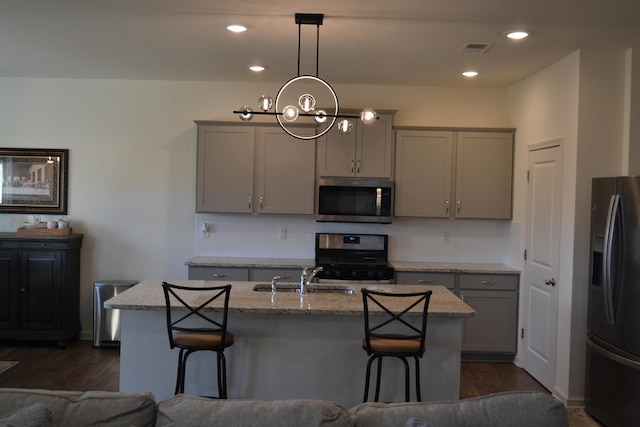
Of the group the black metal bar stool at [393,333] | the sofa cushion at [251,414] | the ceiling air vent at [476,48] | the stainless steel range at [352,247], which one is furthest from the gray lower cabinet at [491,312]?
the sofa cushion at [251,414]

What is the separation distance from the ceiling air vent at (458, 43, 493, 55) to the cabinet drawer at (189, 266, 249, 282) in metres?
2.70

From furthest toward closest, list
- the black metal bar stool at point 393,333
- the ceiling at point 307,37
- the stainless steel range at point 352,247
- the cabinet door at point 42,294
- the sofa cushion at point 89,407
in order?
the stainless steel range at point 352,247 < the cabinet door at point 42,294 < the ceiling at point 307,37 < the black metal bar stool at point 393,333 < the sofa cushion at point 89,407

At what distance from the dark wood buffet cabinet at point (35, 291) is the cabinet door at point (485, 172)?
3.90m

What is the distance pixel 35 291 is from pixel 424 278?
146 inches

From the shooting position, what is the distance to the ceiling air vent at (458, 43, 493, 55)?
150 inches

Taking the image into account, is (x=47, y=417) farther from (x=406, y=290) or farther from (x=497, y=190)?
(x=497, y=190)

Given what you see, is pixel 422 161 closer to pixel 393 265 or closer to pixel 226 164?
pixel 393 265

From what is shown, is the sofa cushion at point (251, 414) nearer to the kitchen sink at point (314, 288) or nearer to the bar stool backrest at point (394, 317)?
the bar stool backrest at point (394, 317)

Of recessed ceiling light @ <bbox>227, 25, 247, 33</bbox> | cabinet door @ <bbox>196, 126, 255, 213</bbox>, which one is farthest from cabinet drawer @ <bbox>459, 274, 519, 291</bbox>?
recessed ceiling light @ <bbox>227, 25, 247, 33</bbox>

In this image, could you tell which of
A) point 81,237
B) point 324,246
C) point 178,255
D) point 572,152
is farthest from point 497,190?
point 81,237

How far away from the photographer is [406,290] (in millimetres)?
3711

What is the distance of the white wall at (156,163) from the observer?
533 cm

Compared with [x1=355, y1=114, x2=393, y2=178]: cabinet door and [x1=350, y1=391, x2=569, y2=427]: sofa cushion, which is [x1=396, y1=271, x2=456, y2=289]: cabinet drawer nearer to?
[x1=355, y1=114, x2=393, y2=178]: cabinet door

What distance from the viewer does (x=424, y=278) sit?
489cm
